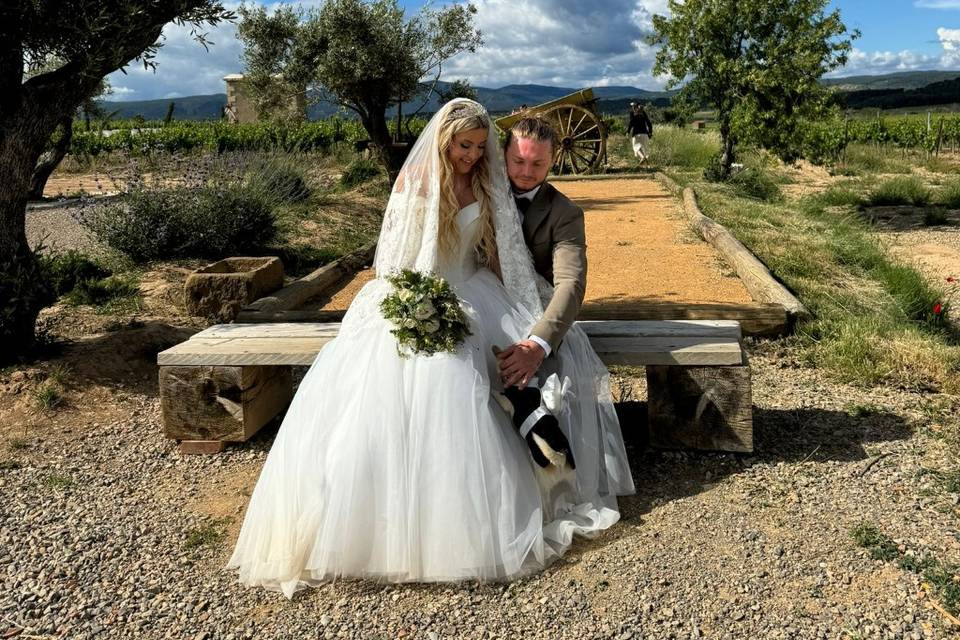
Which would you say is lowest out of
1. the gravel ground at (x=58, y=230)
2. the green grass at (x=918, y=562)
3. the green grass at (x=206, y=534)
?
the green grass at (x=918, y=562)

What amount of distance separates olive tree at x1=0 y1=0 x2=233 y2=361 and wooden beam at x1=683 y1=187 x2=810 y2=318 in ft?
12.4

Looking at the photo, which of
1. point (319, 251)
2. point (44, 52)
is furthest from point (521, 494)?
point (319, 251)

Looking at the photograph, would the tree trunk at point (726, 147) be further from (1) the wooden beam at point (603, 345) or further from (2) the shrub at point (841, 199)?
(1) the wooden beam at point (603, 345)

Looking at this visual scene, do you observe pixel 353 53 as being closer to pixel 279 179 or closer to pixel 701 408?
pixel 279 179

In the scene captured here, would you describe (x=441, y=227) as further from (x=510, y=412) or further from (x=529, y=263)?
(x=510, y=412)

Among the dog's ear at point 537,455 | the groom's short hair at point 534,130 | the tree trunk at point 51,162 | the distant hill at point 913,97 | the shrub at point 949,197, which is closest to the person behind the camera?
the dog's ear at point 537,455

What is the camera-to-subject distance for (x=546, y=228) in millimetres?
3088

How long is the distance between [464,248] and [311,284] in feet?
12.0

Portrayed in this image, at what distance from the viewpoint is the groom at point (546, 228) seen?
9.43ft

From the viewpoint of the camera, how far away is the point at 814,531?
8.73 ft

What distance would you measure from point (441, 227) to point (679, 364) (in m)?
1.09

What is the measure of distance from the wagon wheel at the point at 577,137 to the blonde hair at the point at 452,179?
13.2 metres

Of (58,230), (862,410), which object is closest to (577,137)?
(58,230)

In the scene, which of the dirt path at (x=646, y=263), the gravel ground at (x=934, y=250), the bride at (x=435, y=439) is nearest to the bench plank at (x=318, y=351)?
the bride at (x=435, y=439)
